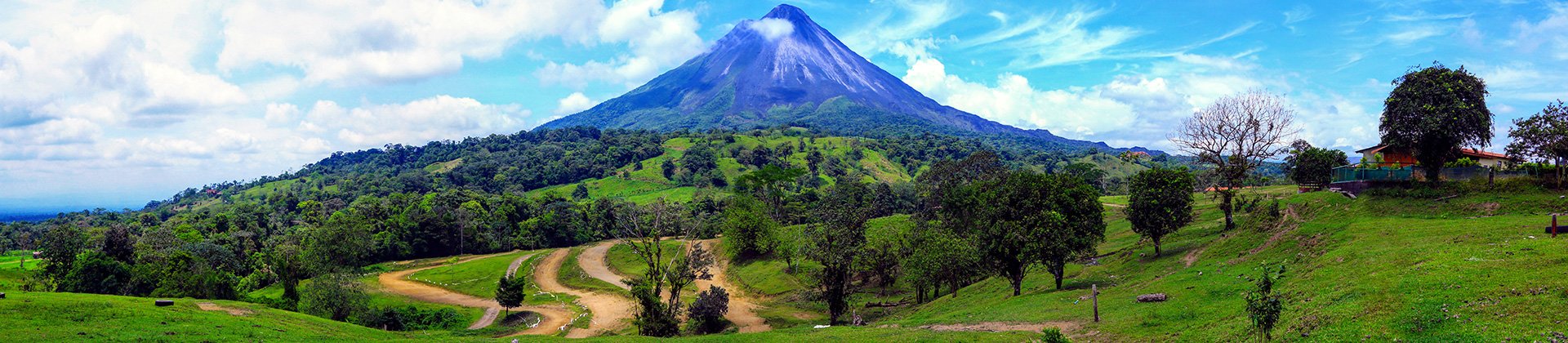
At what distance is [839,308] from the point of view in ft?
130

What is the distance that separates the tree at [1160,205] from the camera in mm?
37562

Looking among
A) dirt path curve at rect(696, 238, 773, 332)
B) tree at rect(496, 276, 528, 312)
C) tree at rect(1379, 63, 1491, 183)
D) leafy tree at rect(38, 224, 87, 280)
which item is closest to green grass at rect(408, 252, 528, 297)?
tree at rect(496, 276, 528, 312)

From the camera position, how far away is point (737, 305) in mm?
51938

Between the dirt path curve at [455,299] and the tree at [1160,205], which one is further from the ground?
the tree at [1160,205]

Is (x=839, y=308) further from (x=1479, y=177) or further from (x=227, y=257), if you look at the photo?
(x=227, y=257)

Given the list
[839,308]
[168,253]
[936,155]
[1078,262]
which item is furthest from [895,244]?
[936,155]

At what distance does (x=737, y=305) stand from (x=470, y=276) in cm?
3449

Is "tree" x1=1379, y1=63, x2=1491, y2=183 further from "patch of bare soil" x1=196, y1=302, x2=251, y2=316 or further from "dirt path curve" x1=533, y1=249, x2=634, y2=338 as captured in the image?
"patch of bare soil" x1=196, y1=302, x2=251, y2=316

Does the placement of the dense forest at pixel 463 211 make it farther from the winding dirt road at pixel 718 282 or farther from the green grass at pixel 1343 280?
the green grass at pixel 1343 280

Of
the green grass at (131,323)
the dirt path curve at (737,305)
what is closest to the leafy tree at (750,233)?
the dirt path curve at (737,305)

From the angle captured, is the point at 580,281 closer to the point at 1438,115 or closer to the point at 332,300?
the point at 332,300

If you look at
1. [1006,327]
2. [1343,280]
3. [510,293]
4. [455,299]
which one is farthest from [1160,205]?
[455,299]

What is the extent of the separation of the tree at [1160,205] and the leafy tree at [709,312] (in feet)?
82.0

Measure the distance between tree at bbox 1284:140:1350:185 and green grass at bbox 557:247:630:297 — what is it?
2348 inches
